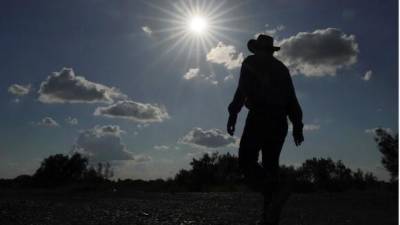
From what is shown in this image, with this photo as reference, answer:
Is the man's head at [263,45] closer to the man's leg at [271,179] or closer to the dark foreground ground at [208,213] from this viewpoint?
the man's leg at [271,179]

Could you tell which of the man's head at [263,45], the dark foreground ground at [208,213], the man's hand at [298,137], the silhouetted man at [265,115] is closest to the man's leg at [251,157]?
the silhouetted man at [265,115]

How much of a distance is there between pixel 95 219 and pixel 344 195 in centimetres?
736

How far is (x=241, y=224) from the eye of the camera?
6.19 meters

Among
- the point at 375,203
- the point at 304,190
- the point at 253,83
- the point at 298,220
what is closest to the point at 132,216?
the point at 298,220

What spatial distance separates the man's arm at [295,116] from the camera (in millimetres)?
5156

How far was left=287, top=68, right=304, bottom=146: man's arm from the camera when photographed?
203 inches

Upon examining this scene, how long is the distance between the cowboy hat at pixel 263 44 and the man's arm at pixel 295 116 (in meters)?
0.37

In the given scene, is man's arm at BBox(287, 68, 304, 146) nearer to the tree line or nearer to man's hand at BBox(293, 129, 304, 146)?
man's hand at BBox(293, 129, 304, 146)

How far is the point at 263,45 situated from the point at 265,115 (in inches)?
34.5

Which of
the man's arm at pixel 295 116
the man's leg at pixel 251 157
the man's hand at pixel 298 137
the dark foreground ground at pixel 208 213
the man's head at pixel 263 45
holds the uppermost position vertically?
the man's head at pixel 263 45

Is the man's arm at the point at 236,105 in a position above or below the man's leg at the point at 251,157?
above

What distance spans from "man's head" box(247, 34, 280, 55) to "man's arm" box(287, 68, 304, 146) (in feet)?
1.14

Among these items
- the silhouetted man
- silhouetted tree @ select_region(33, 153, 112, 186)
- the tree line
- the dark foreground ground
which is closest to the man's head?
the silhouetted man

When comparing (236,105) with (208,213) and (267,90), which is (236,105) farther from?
(208,213)
